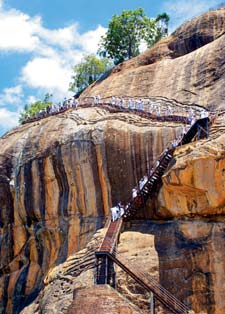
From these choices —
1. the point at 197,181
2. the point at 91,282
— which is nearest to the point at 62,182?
the point at 91,282

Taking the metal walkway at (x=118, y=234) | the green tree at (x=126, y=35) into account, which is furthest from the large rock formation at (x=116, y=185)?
the green tree at (x=126, y=35)

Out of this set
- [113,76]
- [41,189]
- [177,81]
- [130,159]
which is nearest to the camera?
[130,159]

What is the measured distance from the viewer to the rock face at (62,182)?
2705 centimetres

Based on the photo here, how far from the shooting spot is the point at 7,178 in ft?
103

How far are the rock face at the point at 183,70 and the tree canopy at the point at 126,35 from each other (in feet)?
46.0

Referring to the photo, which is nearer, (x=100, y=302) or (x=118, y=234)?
(x=100, y=302)

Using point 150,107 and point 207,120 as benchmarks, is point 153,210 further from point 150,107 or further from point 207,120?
point 150,107

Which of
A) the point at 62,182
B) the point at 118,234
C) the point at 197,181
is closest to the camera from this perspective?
the point at 197,181

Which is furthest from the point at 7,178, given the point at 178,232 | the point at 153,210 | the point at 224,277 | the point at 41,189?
the point at 224,277

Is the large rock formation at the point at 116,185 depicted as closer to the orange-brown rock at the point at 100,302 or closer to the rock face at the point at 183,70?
the rock face at the point at 183,70

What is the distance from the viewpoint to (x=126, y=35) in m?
55.3

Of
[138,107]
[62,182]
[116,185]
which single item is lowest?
[116,185]

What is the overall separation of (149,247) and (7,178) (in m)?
11.5

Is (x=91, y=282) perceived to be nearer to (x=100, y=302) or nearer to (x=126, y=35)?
(x=100, y=302)
